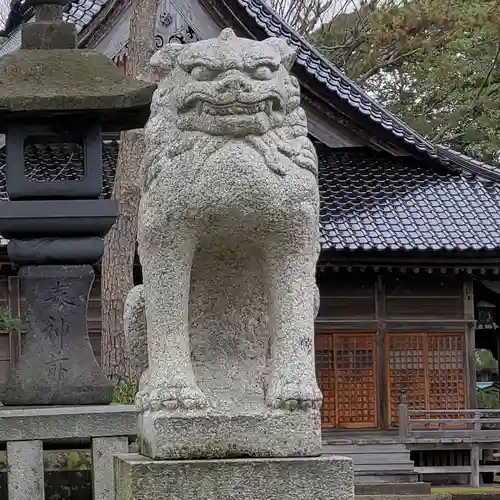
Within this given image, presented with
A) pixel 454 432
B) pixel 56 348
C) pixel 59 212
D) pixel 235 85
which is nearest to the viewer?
pixel 235 85

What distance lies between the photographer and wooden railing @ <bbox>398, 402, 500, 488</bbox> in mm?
15656

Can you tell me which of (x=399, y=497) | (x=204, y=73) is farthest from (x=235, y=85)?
(x=399, y=497)

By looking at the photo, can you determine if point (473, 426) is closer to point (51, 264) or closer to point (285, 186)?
point (51, 264)

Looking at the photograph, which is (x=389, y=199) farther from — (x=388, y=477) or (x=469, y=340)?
(x=388, y=477)

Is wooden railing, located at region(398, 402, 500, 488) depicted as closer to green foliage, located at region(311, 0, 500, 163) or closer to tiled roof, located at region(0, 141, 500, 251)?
tiled roof, located at region(0, 141, 500, 251)

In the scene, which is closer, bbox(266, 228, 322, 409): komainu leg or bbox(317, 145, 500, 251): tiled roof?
bbox(266, 228, 322, 409): komainu leg

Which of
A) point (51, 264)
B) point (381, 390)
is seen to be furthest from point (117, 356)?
point (381, 390)

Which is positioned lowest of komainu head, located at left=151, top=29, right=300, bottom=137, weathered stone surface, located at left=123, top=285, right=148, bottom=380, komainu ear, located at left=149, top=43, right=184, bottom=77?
weathered stone surface, located at left=123, top=285, right=148, bottom=380

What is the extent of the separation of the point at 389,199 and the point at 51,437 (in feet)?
37.4

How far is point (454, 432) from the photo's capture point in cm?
1602

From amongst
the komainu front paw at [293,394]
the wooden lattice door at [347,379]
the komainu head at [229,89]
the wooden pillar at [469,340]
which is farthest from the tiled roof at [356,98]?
the komainu front paw at [293,394]

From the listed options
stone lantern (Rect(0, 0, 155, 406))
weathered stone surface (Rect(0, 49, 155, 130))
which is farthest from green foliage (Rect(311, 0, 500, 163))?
stone lantern (Rect(0, 0, 155, 406))

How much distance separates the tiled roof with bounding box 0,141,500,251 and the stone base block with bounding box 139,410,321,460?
10743mm

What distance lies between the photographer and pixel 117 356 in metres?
11.4
